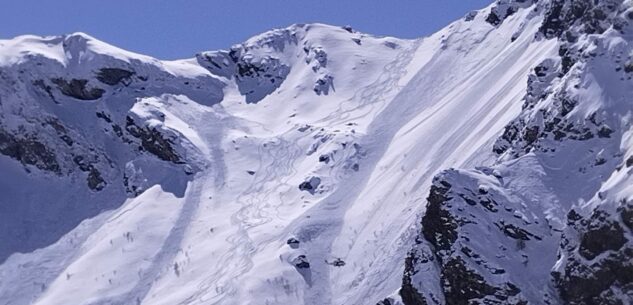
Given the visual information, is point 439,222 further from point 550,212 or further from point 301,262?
point 301,262

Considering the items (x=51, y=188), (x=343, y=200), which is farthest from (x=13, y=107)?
(x=343, y=200)

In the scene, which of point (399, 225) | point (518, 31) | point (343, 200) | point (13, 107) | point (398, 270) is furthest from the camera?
point (13, 107)

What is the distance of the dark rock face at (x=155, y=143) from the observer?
284 ft

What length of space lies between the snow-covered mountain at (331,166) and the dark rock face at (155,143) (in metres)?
0.24

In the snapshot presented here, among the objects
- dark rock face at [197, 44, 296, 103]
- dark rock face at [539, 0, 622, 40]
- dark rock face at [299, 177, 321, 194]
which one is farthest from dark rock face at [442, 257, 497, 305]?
dark rock face at [197, 44, 296, 103]

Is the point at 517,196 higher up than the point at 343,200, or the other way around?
the point at 343,200

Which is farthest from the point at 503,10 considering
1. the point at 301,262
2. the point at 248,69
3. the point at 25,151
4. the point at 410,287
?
the point at 410,287

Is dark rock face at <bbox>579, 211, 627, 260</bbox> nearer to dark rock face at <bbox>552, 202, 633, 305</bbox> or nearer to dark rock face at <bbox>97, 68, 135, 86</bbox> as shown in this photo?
dark rock face at <bbox>552, 202, 633, 305</bbox>

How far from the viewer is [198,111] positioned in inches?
3777

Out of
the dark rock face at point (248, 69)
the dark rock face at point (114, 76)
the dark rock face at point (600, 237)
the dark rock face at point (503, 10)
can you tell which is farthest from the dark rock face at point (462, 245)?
the dark rock face at point (114, 76)

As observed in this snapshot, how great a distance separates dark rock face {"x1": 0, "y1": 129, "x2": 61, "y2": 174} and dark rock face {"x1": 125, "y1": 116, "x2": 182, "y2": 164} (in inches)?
289

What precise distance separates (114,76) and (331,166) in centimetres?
2799

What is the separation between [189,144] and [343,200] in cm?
1880

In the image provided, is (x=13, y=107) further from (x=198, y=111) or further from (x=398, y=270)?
(x=398, y=270)
